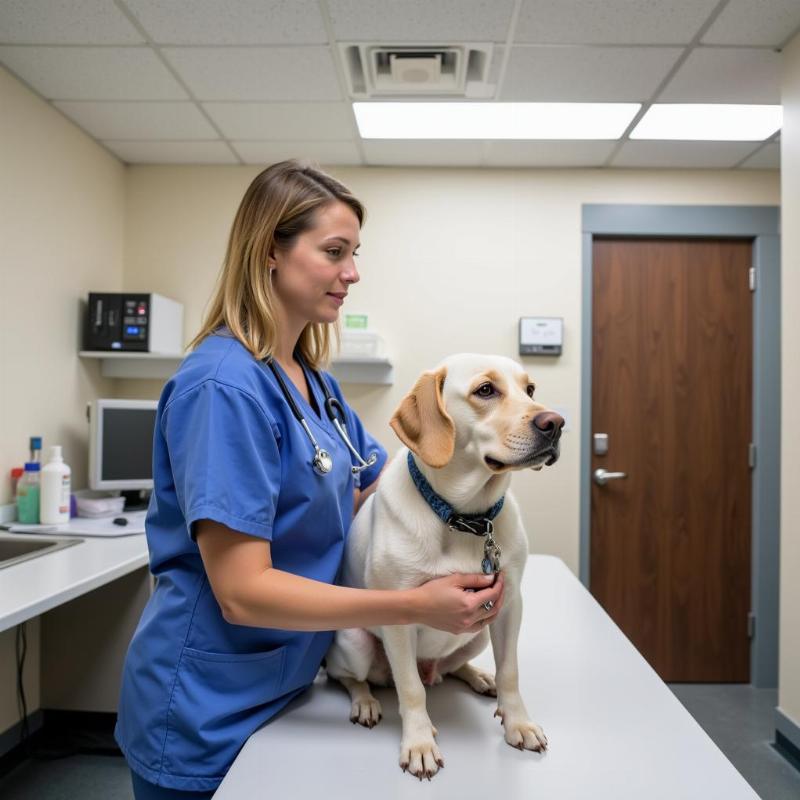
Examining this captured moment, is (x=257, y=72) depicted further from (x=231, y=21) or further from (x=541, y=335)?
(x=541, y=335)

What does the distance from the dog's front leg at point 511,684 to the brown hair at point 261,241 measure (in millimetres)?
570

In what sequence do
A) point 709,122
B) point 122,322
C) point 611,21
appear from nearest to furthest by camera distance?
point 611,21 → point 709,122 → point 122,322

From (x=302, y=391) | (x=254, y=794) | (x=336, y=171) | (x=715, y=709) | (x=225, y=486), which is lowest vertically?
(x=715, y=709)

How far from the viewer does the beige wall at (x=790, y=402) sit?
91.9 inches

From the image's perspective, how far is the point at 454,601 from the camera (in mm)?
874

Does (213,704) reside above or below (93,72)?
below

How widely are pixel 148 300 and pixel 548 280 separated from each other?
2012 mm

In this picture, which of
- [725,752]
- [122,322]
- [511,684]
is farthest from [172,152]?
[725,752]

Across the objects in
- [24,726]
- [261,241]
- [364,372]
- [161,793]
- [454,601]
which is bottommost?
[24,726]

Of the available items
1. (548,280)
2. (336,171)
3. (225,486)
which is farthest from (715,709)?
(336,171)

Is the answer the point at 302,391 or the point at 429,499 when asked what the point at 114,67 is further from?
the point at 429,499

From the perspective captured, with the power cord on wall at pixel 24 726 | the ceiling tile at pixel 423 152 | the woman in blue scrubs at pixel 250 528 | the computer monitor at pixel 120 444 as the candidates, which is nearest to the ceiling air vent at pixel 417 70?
the ceiling tile at pixel 423 152

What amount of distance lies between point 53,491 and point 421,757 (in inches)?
80.4

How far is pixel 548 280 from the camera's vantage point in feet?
11.0
